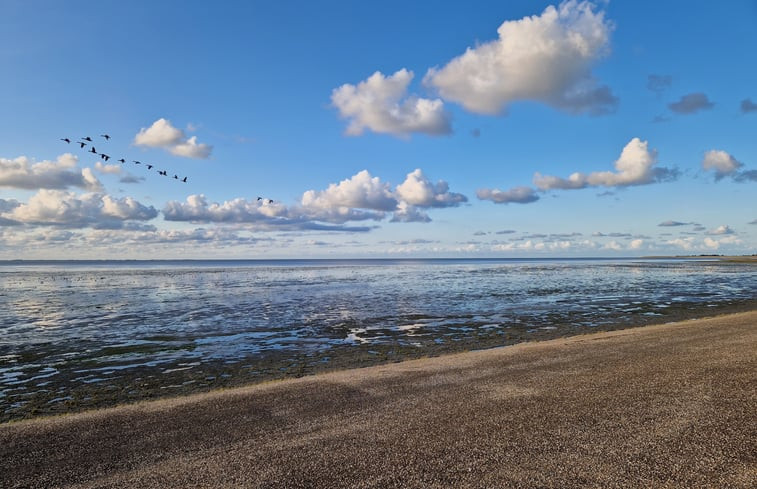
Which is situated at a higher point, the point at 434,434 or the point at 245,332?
the point at 434,434

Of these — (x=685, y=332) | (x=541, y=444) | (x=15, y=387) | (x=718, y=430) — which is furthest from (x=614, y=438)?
(x=15, y=387)

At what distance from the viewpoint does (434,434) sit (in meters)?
7.68

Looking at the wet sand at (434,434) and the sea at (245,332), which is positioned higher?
the wet sand at (434,434)

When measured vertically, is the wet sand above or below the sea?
above

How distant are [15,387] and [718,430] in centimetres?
1831

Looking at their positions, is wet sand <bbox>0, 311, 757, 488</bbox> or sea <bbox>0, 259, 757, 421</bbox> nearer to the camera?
wet sand <bbox>0, 311, 757, 488</bbox>

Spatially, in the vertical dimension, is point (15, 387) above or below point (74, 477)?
below

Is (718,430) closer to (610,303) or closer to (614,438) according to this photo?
(614,438)

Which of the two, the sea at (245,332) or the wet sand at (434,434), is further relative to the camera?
the sea at (245,332)

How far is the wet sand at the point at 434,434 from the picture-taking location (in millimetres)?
6250

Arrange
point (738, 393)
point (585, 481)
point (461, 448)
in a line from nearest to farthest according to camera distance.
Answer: point (585, 481)
point (461, 448)
point (738, 393)

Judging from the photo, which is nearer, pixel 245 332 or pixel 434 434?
pixel 434 434

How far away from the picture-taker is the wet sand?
625 centimetres

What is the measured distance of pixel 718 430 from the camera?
7.26 m
